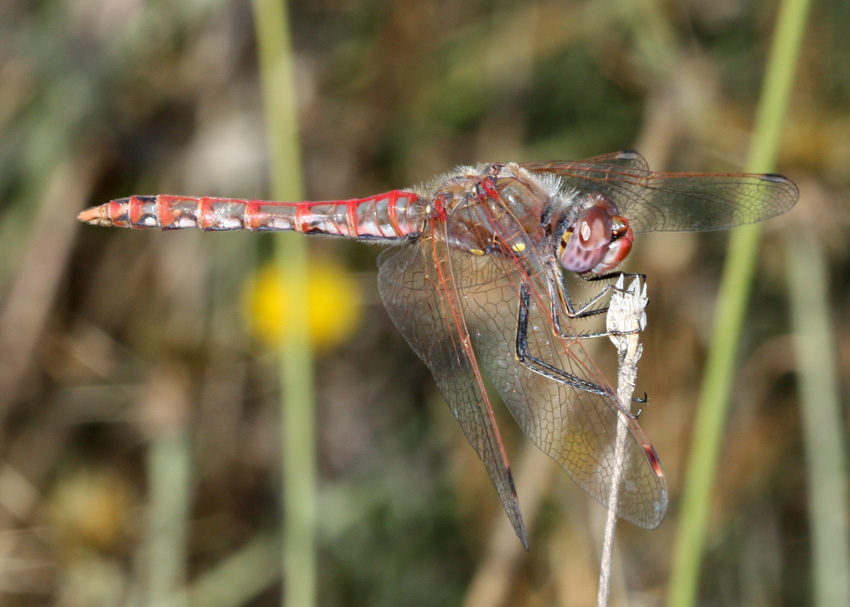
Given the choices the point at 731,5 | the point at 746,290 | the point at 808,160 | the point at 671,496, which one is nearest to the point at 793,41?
the point at 746,290

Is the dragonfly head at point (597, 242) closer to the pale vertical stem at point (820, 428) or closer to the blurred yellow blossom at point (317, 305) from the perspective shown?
the pale vertical stem at point (820, 428)

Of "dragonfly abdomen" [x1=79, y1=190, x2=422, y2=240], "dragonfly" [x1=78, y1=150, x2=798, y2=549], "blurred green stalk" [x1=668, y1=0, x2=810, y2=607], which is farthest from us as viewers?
"dragonfly abdomen" [x1=79, y1=190, x2=422, y2=240]

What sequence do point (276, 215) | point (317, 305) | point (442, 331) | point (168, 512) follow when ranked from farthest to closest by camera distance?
point (317, 305), point (168, 512), point (276, 215), point (442, 331)

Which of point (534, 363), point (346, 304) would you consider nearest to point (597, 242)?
point (534, 363)

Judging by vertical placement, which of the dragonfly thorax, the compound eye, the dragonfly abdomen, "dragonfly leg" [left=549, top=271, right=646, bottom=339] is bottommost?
"dragonfly leg" [left=549, top=271, right=646, bottom=339]

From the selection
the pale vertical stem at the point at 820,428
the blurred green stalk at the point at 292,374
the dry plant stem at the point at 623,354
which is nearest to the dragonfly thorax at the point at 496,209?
the blurred green stalk at the point at 292,374

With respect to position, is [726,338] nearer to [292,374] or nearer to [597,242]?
A: [597,242]

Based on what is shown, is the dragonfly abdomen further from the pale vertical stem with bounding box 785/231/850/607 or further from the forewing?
the pale vertical stem with bounding box 785/231/850/607

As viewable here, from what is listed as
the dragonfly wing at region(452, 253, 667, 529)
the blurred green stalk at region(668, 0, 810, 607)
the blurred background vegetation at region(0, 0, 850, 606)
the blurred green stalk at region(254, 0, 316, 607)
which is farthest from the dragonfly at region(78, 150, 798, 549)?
the blurred background vegetation at region(0, 0, 850, 606)
